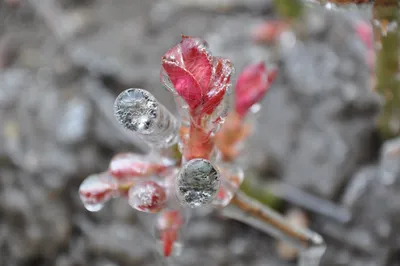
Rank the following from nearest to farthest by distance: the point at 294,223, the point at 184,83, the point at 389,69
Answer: the point at 184,83 → the point at 389,69 → the point at 294,223

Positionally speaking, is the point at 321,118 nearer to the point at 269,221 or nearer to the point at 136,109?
the point at 269,221

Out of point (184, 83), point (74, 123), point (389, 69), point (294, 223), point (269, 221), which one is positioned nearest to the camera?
point (184, 83)

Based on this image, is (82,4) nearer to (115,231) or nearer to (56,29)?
(56,29)

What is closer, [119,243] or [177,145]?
[177,145]

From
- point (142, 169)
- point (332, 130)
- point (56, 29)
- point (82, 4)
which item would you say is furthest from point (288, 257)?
point (82, 4)

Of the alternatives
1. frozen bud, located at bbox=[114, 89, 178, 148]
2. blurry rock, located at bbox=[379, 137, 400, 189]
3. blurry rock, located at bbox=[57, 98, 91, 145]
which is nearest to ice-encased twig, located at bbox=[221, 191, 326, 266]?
frozen bud, located at bbox=[114, 89, 178, 148]

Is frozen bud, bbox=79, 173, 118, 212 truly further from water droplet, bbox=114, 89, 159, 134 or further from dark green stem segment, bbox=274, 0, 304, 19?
dark green stem segment, bbox=274, 0, 304, 19

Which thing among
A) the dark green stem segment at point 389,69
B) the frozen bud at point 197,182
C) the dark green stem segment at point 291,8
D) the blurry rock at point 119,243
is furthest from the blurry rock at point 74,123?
the frozen bud at point 197,182

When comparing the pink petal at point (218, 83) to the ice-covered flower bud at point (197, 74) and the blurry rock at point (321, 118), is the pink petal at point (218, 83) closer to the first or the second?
the ice-covered flower bud at point (197, 74)

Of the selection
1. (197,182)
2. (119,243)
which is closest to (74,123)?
(119,243)
